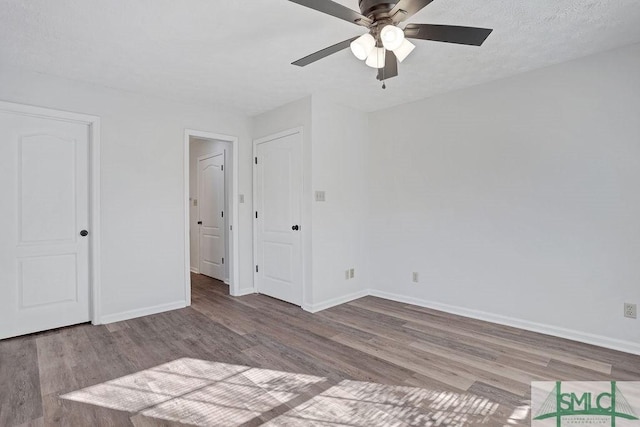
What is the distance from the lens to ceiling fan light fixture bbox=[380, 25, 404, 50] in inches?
67.3

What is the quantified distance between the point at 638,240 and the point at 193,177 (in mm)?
5947

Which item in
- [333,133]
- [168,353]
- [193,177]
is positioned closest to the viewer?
[168,353]

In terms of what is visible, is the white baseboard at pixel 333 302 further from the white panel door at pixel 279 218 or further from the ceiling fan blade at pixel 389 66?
the ceiling fan blade at pixel 389 66

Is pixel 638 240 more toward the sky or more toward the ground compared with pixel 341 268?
more toward the sky

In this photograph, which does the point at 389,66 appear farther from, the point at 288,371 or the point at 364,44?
the point at 288,371

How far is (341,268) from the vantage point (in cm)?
416

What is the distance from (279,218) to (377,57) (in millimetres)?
2598

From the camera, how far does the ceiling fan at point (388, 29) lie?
166 centimetres

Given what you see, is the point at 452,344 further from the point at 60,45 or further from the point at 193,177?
the point at 193,177

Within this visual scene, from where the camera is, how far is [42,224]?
3.18 m

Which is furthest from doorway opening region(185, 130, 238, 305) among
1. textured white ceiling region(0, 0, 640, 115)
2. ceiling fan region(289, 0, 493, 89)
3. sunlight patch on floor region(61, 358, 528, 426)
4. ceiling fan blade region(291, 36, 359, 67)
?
ceiling fan region(289, 0, 493, 89)

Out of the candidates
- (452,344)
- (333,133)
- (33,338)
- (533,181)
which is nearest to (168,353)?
(33,338)

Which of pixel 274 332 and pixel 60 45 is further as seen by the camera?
pixel 274 332

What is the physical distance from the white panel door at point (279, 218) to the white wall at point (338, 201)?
0.24 m
